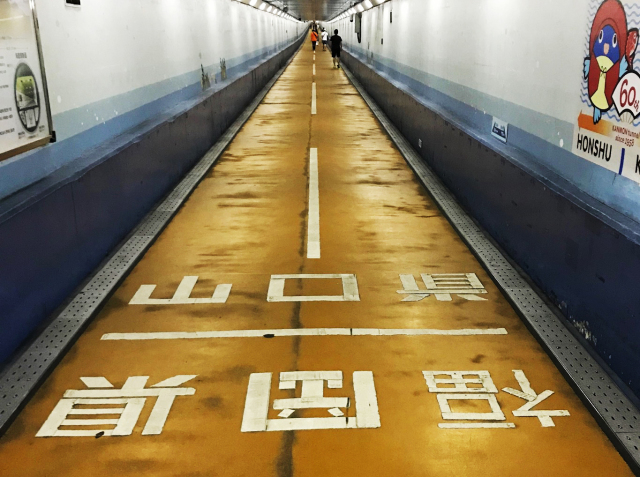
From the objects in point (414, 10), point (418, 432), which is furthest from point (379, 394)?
point (414, 10)

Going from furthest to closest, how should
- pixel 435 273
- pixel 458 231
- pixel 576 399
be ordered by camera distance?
pixel 458 231 < pixel 435 273 < pixel 576 399

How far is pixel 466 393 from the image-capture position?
12.8 feet

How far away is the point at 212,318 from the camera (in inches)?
198

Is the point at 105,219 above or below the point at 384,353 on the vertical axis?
above

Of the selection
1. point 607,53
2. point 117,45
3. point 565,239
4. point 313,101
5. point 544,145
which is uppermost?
point 117,45

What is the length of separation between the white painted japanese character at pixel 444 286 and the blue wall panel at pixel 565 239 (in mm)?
520

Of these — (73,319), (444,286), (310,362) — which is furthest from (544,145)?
(73,319)

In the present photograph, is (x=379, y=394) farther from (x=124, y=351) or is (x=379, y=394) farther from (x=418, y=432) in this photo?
(x=124, y=351)

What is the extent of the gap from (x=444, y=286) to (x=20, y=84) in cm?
406

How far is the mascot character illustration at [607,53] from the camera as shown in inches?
164

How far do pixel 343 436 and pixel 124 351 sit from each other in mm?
1916

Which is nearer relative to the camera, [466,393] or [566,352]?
[466,393]

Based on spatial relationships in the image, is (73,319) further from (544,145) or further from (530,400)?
(544,145)

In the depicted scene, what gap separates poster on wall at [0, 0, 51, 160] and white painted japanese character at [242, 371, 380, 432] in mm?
2683
